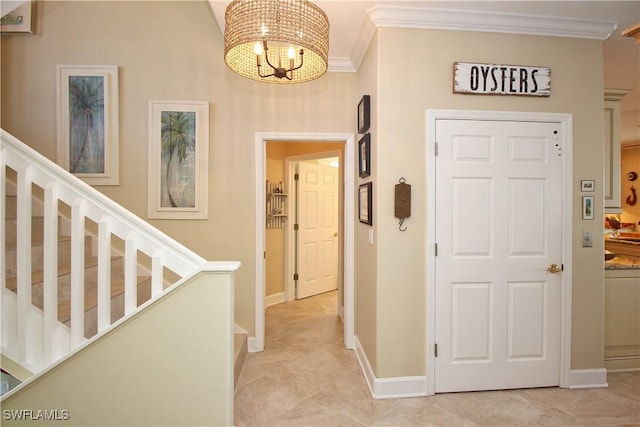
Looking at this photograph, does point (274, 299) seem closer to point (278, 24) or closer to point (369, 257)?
point (369, 257)

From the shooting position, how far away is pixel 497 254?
86.4 inches

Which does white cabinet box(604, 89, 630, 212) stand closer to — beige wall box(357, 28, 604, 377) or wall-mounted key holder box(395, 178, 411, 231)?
beige wall box(357, 28, 604, 377)

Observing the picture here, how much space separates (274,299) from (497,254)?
3.01m

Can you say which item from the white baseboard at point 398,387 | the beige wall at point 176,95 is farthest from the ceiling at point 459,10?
the white baseboard at point 398,387

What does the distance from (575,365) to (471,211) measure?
4.65 ft

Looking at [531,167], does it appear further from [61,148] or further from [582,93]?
[61,148]

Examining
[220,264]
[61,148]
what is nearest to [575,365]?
[220,264]

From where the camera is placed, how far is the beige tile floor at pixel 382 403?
193cm

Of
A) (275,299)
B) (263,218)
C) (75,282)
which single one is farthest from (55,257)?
(275,299)

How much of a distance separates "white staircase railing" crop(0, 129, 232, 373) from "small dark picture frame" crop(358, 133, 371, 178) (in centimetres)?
135

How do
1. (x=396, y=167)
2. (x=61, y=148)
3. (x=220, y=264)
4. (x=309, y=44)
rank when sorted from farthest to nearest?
(x=61, y=148), (x=396, y=167), (x=220, y=264), (x=309, y=44)

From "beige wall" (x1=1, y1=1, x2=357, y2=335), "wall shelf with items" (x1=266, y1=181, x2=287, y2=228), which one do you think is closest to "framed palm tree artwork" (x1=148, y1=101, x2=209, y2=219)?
"beige wall" (x1=1, y1=1, x2=357, y2=335)

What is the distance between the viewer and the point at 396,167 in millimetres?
2150

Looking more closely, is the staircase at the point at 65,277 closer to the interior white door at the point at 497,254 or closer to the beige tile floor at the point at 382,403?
the beige tile floor at the point at 382,403
